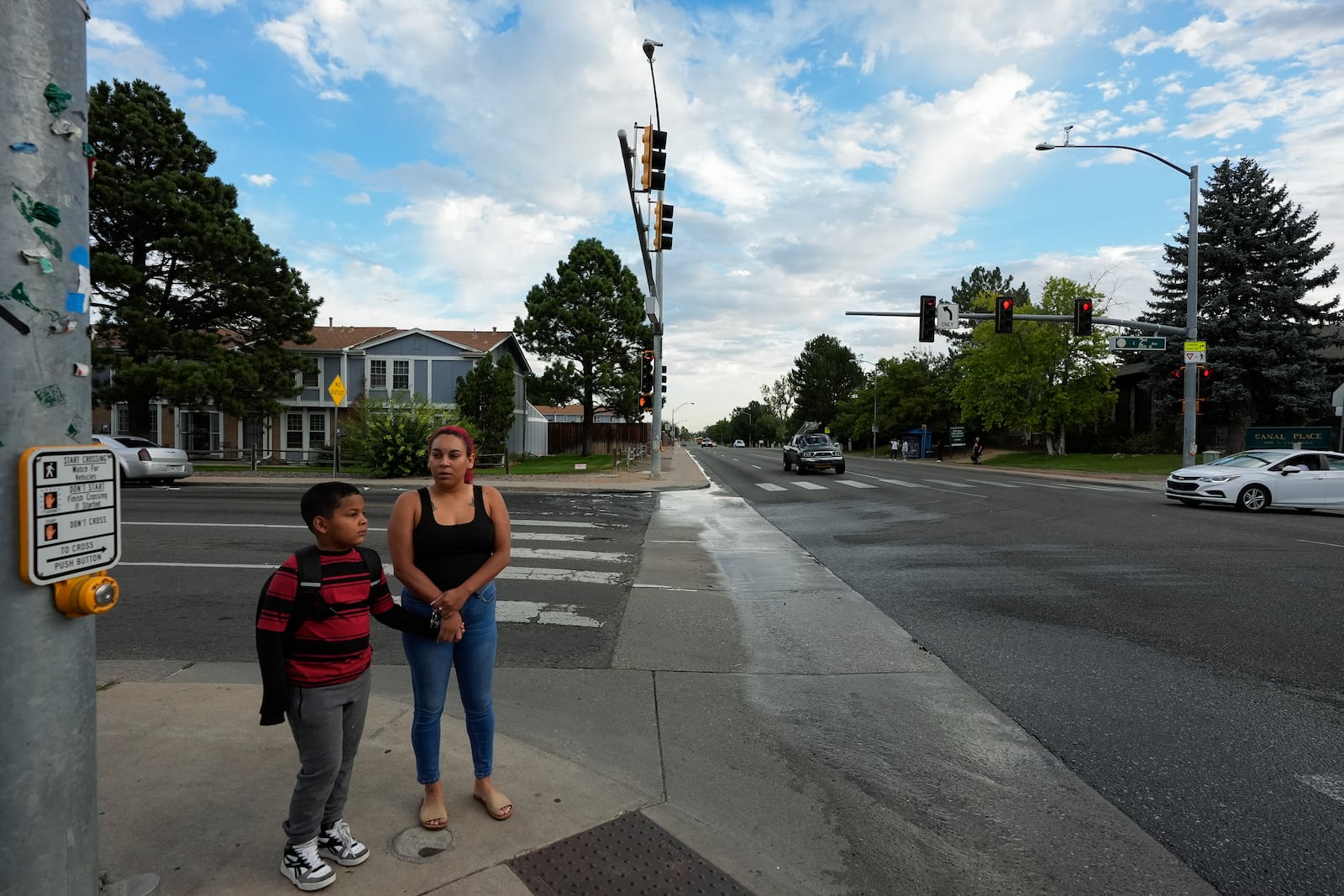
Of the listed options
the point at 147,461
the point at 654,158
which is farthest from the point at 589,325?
the point at 654,158

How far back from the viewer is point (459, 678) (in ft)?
10.7

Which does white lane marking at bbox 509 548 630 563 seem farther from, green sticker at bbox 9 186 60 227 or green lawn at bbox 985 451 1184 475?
green lawn at bbox 985 451 1184 475

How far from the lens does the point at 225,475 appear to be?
950 inches

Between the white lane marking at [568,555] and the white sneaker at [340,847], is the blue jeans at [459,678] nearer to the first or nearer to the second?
the white sneaker at [340,847]

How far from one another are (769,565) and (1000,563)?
297 centimetres

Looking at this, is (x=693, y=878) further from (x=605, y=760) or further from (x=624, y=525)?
(x=624, y=525)

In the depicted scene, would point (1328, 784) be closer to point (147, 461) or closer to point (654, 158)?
point (654, 158)

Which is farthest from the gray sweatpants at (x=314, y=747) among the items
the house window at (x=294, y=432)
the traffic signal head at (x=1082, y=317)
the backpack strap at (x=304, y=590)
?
the house window at (x=294, y=432)

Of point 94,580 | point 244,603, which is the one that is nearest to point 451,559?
point 94,580

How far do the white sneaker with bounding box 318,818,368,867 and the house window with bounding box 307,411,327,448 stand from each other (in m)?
35.2

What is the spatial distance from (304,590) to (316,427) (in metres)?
35.9

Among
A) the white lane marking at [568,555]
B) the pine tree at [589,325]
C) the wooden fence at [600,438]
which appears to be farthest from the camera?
the wooden fence at [600,438]

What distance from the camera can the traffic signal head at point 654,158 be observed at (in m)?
13.4

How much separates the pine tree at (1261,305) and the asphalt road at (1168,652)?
27.6 meters
